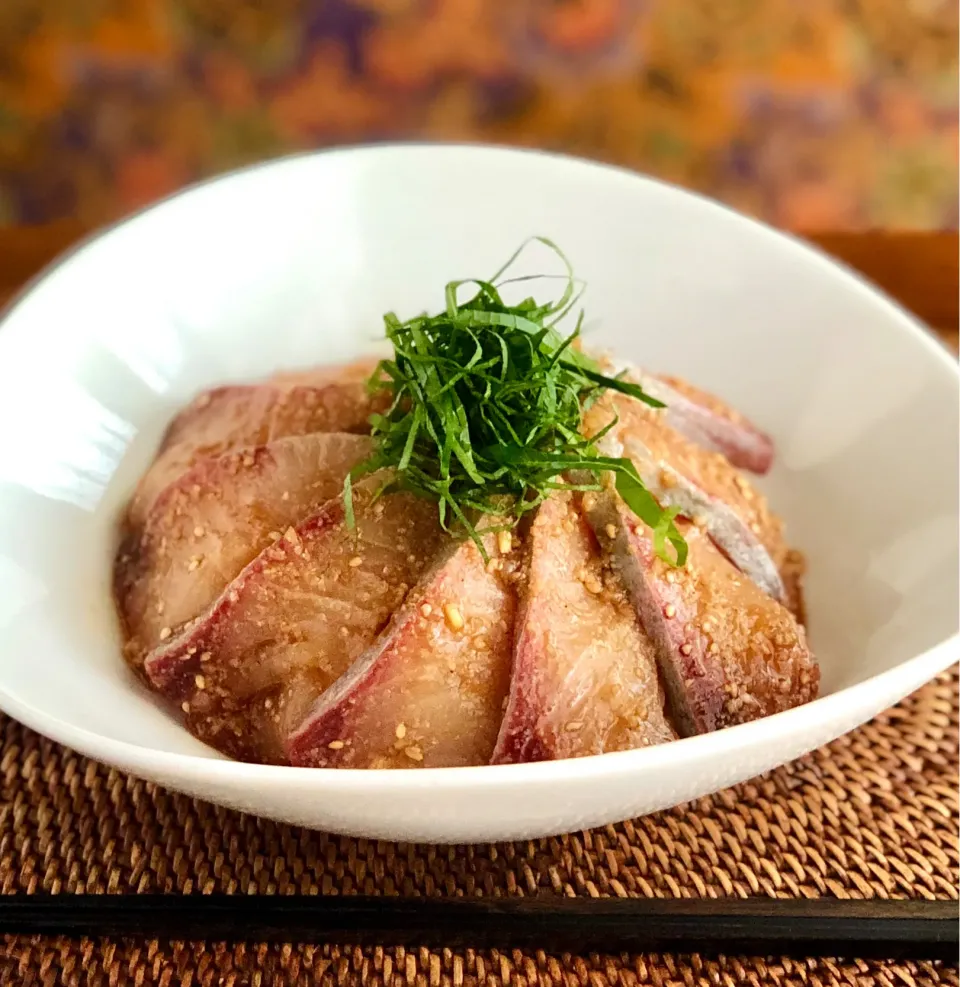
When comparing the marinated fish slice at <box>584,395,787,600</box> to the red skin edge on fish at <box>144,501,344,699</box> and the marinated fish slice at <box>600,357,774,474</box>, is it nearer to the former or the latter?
the marinated fish slice at <box>600,357,774,474</box>

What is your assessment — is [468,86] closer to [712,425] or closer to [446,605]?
[712,425]

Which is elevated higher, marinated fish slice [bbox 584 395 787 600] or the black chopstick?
marinated fish slice [bbox 584 395 787 600]

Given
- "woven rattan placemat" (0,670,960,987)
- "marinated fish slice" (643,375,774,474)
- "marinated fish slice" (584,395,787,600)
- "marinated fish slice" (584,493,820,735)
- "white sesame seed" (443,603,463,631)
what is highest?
"marinated fish slice" (643,375,774,474)

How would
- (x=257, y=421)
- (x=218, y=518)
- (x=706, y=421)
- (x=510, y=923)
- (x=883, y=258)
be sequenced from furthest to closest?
(x=883, y=258) → (x=706, y=421) → (x=257, y=421) → (x=218, y=518) → (x=510, y=923)

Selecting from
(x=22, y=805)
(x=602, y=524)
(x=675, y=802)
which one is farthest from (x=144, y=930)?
(x=602, y=524)

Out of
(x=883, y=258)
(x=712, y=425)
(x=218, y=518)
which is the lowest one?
(x=218, y=518)

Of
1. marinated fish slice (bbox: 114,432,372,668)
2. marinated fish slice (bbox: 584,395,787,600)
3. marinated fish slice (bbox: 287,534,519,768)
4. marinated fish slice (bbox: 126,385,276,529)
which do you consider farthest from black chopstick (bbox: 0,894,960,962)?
marinated fish slice (bbox: 126,385,276,529)

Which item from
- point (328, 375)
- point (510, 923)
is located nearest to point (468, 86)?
point (328, 375)
